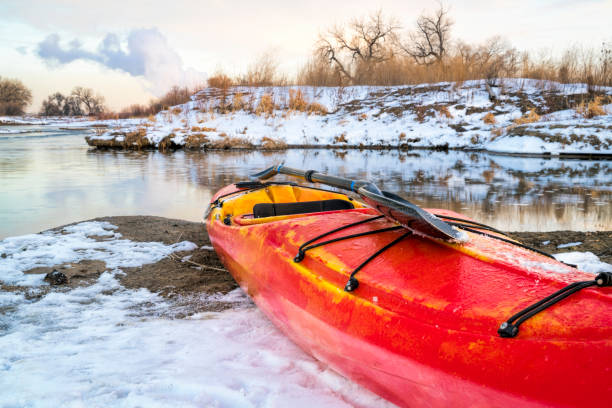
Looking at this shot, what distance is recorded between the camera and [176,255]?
12.1 feet

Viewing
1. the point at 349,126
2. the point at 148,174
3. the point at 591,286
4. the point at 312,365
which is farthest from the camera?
the point at 349,126

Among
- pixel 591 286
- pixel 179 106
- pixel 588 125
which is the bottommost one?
pixel 591 286

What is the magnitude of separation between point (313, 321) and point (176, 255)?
2.17 meters

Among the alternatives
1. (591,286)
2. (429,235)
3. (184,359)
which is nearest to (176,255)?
(184,359)

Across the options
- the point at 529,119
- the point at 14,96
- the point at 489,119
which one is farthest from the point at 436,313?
the point at 14,96

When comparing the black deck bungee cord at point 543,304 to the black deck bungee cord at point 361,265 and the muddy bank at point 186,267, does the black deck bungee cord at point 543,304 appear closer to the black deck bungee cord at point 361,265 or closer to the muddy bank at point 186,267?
the black deck bungee cord at point 361,265

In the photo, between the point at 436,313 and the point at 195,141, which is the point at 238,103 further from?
the point at 436,313

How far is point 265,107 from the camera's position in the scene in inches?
725

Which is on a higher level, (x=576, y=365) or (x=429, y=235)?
(x=429, y=235)

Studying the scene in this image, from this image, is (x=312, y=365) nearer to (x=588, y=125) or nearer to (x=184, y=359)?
(x=184, y=359)

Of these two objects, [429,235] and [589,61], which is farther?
[589,61]

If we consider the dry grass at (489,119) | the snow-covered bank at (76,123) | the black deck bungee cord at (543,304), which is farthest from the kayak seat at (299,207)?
the snow-covered bank at (76,123)

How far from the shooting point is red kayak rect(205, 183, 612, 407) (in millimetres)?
1230

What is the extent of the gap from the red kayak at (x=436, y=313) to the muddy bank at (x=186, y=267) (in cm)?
84
